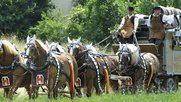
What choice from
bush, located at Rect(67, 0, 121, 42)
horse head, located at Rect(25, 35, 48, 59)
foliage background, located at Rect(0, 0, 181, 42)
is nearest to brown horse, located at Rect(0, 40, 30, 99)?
horse head, located at Rect(25, 35, 48, 59)

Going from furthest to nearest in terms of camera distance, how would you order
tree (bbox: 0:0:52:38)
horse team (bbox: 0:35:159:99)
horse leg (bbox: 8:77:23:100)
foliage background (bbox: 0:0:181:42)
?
tree (bbox: 0:0:52:38), foliage background (bbox: 0:0:181:42), horse leg (bbox: 8:77:23:100), horse team (bbox: 0:35:159:99)

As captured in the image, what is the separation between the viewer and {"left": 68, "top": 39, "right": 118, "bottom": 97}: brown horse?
14383mm

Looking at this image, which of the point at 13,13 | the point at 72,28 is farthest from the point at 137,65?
the point at 13,13

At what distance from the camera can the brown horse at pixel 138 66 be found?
1530cm

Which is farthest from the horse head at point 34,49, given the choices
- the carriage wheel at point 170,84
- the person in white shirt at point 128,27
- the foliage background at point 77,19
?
the foliage background at point 77,19

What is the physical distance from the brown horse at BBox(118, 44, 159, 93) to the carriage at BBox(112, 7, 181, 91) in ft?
1.29

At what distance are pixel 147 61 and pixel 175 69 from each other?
4.73 feet

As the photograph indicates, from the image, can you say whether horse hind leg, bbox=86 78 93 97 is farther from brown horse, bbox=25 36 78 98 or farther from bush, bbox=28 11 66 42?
bush, bbox=28 11 66 42

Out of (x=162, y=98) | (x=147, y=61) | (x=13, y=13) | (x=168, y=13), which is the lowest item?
(x=162, y=98)

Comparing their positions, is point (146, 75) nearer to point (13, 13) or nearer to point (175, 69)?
point (175, 69)

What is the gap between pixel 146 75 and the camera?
1614 cm

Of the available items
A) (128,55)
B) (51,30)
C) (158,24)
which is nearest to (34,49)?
(128,55)

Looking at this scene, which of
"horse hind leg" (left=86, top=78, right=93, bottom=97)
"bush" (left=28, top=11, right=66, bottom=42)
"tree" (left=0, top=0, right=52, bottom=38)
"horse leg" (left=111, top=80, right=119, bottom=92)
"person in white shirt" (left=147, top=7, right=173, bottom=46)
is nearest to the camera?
"horse hind leg" (left=86, top=78, right=93, bottom=97)

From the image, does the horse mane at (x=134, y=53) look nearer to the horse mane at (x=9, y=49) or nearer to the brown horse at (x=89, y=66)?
the brown horse at (x=89, y=66)
